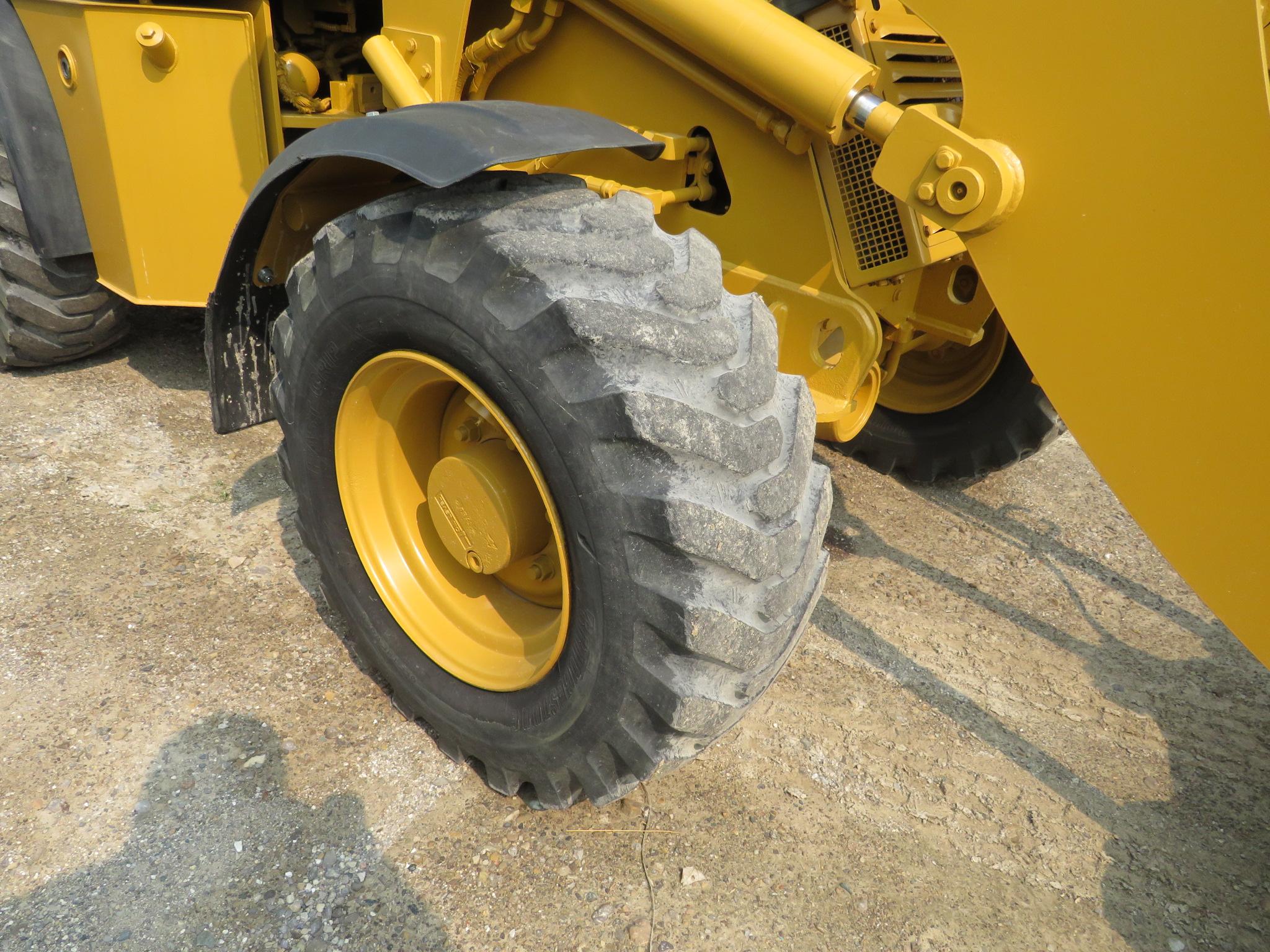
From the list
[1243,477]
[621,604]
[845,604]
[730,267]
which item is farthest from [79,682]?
[1243,477]

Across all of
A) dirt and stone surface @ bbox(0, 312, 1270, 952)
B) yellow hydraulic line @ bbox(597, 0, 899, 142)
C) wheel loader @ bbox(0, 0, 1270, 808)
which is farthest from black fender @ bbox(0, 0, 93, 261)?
yellow hydraulic line @ bbox(597, 0, 899, 142)

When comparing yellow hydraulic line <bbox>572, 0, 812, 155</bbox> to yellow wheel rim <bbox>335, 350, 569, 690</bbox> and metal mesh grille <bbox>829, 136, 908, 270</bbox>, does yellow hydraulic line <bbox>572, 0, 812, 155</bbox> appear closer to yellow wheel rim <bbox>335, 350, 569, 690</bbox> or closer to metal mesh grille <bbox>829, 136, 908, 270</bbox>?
metal mesh grille <bbox>829, 136, 908, 270</bbox>

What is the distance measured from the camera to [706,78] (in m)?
2.11

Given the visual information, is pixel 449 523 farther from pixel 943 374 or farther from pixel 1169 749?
pixel 943 374

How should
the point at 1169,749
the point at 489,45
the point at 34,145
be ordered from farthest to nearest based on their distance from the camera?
the point at 34,145
the point at 1169,749
the point at 489,45

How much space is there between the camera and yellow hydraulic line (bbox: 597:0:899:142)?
1819 mm

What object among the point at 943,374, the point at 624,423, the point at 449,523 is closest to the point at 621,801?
the point at 449,523

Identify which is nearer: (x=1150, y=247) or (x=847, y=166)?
(x=1150, y=247)

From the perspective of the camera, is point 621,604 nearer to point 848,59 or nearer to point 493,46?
point 848,59

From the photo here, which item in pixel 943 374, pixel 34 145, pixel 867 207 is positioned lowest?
pixel 943 374

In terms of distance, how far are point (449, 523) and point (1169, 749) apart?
2068 mm

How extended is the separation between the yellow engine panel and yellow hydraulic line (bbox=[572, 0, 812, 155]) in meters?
1.40

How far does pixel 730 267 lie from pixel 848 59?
62cm

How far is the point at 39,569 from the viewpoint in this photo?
270cm
